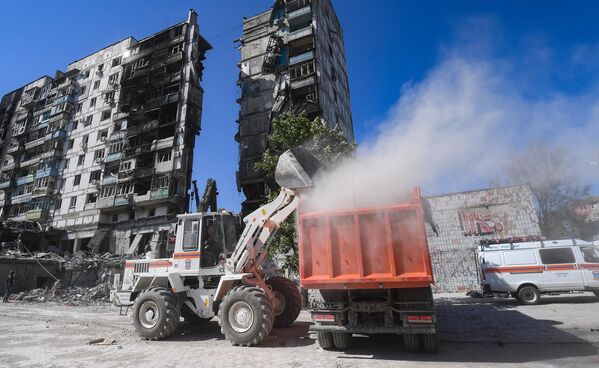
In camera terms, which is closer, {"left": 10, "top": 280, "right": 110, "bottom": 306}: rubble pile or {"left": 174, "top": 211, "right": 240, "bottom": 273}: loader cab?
{"left": 174, "top": 211, "right": 240, "bottom": 273}: loader cab

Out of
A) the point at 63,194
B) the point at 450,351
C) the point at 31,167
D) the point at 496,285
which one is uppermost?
the point at 31,167

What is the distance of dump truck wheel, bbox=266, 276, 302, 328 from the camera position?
970 cm

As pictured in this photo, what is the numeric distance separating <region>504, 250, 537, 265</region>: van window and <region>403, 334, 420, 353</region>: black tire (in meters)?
11.3

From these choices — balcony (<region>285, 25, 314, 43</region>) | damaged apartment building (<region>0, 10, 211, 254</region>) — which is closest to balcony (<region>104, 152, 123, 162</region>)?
damaged apartment building (<region>0, 10, 211, 254</region>)

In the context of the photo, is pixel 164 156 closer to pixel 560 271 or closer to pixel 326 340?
pixel 326 340

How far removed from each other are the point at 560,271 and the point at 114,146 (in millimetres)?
48318

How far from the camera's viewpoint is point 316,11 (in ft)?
126

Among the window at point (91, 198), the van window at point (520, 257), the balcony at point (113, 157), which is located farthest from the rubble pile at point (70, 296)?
the van window at point (520, 257)

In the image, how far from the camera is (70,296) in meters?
22.5

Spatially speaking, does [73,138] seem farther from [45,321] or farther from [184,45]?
[45,321]

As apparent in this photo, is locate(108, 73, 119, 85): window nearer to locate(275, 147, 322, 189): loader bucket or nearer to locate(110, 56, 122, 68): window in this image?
locate(110, 56, 122, 68): window

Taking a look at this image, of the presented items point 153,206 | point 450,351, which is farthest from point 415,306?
Answer: point 153,206

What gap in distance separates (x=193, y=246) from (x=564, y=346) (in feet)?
29.8

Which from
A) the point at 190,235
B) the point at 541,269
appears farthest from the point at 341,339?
the point at 541,269
